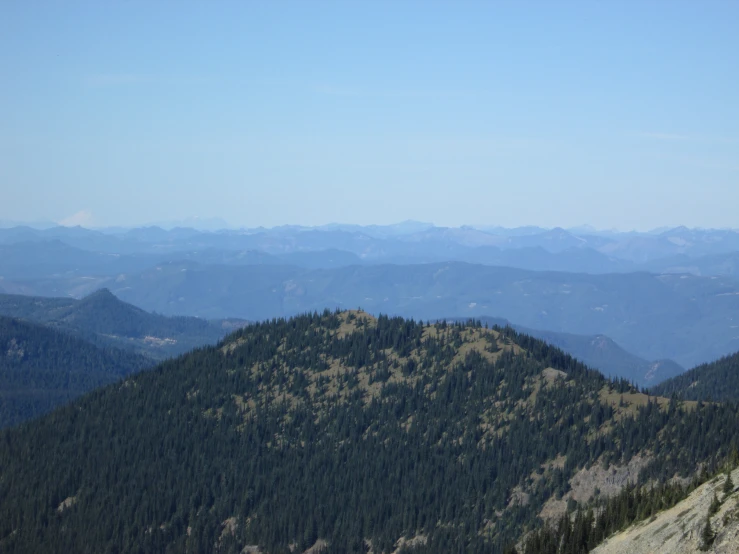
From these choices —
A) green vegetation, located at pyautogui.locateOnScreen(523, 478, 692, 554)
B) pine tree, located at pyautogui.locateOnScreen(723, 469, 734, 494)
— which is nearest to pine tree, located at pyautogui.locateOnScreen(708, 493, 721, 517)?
pine tree, located at pyautogui.locateOnScreen(723, 469, 734, 494)

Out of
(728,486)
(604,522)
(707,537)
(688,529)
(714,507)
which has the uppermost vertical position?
(728,486)

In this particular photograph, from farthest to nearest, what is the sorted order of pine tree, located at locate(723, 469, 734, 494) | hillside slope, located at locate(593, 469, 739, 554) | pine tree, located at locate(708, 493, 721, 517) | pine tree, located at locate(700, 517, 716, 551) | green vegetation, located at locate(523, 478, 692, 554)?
green vegetation, located at locate(523, 478, 692, 554)
pine tree, located at locate(723, 469, 734, 494)
pine tree, located at locate(708, 493, 721, 517)
pine tree, located at locate(700, 517, 716, 551)
hillside slope, located at locate(593, 469, 739, 554)

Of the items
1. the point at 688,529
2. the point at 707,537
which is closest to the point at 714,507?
the point at 688,529

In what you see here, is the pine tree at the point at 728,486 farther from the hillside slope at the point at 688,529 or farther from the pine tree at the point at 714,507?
the pine tree at the point at 714,507

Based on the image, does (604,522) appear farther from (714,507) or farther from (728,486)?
(714,507)

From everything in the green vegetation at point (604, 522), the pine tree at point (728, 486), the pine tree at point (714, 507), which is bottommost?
the green vegetation at point (604, 522)

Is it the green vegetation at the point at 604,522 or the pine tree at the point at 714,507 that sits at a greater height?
the pine tree at the point at 714,507

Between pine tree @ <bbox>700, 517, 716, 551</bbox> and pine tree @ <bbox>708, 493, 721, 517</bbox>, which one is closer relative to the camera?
pine tree @ <bbox>700, 517, 716, 551</bbox>

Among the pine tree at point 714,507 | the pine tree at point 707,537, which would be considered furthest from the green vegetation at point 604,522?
the pine tree at point 707,537

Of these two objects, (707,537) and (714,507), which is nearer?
(707,537)

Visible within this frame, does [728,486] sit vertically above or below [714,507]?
above

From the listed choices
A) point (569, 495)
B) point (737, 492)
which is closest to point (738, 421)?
point (569, 495)

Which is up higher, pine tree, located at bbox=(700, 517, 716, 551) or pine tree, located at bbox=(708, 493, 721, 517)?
pine tree, located at bbox=(708, 493, 721, 517)

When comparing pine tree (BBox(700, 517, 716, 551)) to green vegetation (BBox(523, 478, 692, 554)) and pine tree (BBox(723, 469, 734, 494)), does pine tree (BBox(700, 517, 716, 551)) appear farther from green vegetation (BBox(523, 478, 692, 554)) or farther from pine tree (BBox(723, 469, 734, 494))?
green vegetation (BBox(523, 478, 692, 554))
